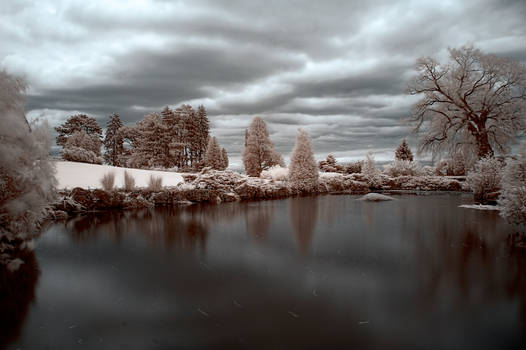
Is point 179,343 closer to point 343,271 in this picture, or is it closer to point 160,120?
point 343,271

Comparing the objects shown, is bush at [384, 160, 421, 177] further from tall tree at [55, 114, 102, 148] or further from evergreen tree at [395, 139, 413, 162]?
tall tree at [55, 114, 102, 148]

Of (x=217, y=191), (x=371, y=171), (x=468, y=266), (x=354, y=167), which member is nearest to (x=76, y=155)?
(x=217, y=191)

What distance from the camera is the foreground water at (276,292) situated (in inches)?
105

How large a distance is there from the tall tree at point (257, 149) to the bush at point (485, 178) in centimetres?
1641

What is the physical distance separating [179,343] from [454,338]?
2.34 metres

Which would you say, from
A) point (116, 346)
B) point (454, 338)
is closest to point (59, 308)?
point (116, 346)

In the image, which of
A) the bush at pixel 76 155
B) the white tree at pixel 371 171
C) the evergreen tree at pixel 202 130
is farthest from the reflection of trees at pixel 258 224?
the evergreen tree at pixel 202 130

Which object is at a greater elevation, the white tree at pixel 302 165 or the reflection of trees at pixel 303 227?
the white tree at pixel 302 165

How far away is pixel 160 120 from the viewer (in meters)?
35.9

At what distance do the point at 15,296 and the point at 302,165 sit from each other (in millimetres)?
17085

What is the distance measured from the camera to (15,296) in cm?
368

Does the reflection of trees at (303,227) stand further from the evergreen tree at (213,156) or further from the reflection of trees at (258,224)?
the evergreen tree at (213,156)

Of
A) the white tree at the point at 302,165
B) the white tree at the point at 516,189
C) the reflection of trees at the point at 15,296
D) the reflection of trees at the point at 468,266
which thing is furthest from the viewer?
the white tree at the point at 302,165

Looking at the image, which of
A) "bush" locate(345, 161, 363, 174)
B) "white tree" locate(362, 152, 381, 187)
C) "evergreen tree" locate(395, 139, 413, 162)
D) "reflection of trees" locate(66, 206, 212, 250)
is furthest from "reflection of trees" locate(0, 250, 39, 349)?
"evergreen tree" locate(395, 139, 413, 162)
